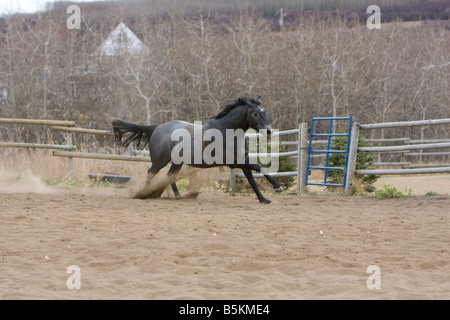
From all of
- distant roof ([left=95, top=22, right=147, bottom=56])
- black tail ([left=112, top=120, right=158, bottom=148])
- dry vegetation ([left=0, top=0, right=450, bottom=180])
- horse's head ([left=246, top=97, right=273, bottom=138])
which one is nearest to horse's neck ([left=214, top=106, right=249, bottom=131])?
horse's head ([left=246, top=97, right=273, bottom=138])

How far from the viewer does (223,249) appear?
4.74 metres

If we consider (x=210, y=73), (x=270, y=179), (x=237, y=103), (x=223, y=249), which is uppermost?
(x=210, y=73)

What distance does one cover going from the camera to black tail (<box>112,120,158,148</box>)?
949 cm

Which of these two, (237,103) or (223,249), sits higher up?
(237,103)

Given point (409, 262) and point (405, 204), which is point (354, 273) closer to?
point (409, 262)

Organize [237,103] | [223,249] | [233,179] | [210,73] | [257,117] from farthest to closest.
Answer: [210,73] → [233,179] → [237,103] → [257,117] → [223,249]

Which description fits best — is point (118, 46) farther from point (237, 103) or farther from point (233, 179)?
point (237, 103)

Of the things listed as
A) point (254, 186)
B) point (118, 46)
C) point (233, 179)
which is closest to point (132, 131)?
point (233, 179)

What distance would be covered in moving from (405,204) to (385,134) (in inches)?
759

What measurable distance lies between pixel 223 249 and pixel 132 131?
5.32 m

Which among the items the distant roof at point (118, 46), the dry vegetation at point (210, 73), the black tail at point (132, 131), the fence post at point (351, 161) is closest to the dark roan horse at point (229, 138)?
the black tail at point (132, 131)

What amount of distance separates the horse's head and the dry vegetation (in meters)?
15.7

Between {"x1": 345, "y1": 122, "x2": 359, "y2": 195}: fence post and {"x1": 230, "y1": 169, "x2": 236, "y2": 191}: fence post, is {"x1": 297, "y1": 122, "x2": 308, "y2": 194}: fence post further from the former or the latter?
{"x1": 230, "y1": 169, "x2": 236, "y2": 191}: fence post
